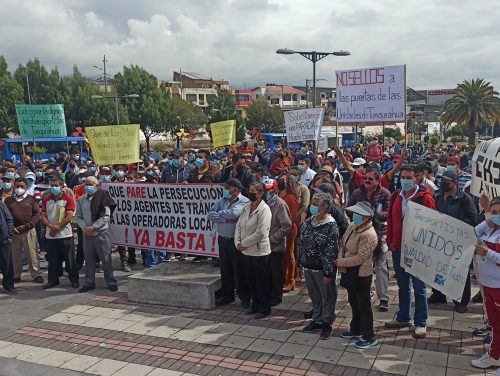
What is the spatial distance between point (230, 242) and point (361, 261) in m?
2.30

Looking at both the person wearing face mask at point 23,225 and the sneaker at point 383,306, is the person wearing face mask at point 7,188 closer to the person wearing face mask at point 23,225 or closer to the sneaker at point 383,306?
the person wearing face mask at point 23,225

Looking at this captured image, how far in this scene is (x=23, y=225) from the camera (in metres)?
8.98

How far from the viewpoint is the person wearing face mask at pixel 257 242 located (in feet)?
21.6

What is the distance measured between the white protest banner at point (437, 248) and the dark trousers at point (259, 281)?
6.11 feet

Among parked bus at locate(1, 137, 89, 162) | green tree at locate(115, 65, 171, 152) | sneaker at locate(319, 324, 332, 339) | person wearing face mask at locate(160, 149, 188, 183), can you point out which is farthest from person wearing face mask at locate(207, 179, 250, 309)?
green tree at locate(115, 65, 171, 152)

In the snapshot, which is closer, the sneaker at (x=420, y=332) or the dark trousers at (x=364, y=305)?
the dark trousers at (x=364, y=305)

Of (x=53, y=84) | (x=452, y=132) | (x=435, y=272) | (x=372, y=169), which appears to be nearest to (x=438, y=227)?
(x=435, y=272)

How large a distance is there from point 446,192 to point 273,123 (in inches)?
2389

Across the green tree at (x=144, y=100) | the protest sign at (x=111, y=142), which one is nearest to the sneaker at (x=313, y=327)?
the protest sign at (x=111, y=142)

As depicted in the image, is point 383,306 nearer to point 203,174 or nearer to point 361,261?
point 361,261

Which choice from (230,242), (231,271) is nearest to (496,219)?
(230,242)

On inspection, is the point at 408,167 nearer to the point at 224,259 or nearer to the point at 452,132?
the point at 224,259

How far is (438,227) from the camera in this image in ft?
17.8

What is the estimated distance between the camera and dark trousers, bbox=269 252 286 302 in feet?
23.5
